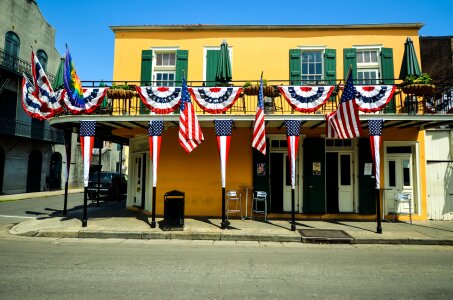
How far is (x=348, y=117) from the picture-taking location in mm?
8594

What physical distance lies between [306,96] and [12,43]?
2093cm

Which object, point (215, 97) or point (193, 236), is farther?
point (215, 97)

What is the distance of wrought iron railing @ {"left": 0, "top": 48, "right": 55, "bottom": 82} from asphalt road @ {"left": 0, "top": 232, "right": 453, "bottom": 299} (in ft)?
54.1

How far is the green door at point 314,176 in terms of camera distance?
11.2 m

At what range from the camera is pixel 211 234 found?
855cm

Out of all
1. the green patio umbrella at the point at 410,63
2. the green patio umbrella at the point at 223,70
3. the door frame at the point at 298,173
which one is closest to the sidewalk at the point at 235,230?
the door frame at the point at 298,173

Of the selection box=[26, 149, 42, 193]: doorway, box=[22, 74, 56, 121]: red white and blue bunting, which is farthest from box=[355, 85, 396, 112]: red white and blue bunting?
→ box=[26, 149, 42, 193]: doorway

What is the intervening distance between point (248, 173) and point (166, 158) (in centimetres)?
331

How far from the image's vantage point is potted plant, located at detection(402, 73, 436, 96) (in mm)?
9508

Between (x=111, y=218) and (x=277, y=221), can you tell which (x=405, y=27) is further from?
(x=111, y=218)

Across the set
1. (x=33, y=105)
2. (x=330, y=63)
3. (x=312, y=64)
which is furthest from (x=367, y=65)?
(x=33, y=105)

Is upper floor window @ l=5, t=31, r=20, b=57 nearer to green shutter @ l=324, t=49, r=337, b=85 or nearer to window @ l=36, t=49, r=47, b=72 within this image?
window @ l=36, t=49, r=47, b=72

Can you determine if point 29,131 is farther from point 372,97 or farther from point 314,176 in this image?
point 372,97

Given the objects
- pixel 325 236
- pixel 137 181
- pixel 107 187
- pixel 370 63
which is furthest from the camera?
pixel 107 187
